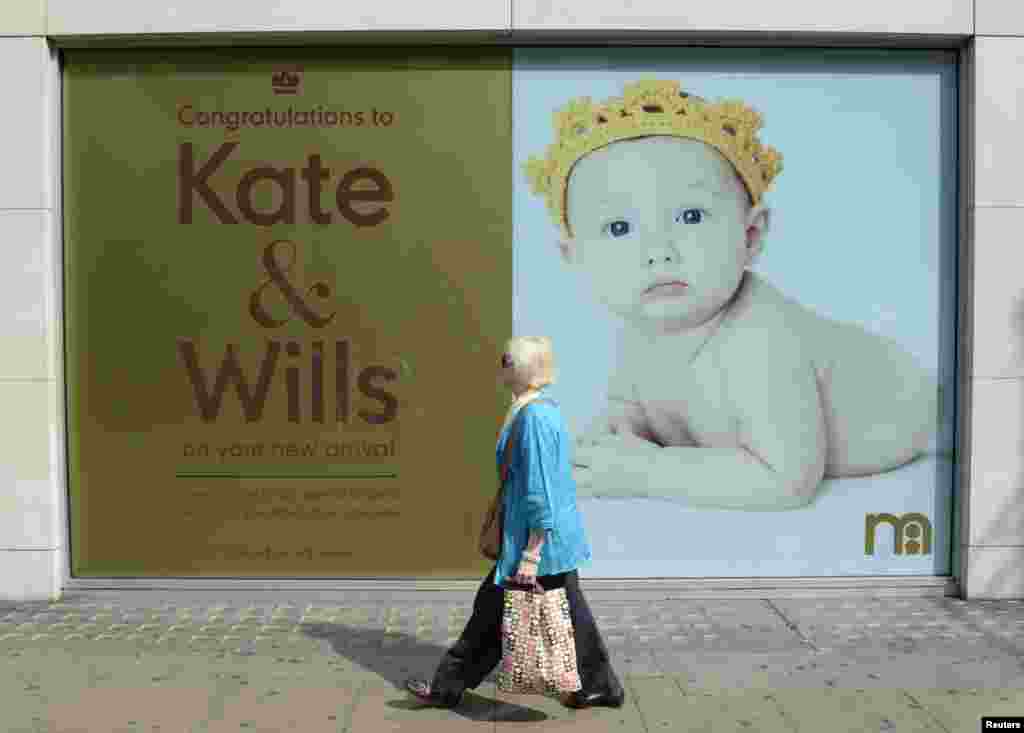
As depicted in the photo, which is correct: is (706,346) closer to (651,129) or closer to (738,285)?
(738,285)

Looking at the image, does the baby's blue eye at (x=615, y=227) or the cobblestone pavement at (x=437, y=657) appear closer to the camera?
the cobblestone pavement at (x=437, y=657)

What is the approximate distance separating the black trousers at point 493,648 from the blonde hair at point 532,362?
0.86 metres

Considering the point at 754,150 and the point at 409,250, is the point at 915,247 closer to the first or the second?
the point at 754,150

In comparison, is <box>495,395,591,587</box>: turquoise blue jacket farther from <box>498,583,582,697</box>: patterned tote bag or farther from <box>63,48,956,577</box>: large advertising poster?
<box>63,48,956,577</box>: large advertising poster

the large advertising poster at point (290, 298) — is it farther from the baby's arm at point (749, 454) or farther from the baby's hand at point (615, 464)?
the baby's arm at point (749, 454)

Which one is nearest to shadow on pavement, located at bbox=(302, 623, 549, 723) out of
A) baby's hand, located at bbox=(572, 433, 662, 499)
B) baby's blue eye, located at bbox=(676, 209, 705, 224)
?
baby's hand, located at bbox=(572, 433, 662, 499)

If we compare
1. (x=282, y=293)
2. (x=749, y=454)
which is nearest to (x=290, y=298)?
(x=282, y=293)

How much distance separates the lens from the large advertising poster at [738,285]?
6879mm

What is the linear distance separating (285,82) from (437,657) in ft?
12.3

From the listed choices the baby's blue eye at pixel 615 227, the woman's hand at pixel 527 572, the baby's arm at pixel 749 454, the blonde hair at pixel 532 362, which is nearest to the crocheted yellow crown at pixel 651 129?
the baby's blue eye at pixel 615 227

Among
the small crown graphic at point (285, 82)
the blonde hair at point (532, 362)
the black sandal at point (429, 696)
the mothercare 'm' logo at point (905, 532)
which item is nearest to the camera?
the blonde hair at point (532, 362)

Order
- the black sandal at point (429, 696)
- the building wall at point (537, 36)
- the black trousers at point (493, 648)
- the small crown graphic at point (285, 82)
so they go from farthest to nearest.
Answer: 1. the small crown graphic at point (285, 82)
2. the building wall at point (537, 36)
3. the black sandal at point (429, 696)
4. the black trousers at point (493, 648)

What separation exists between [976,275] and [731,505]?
2.12m

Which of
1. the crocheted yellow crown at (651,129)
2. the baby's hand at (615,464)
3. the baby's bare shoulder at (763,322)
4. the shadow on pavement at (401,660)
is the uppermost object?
the crocheted yellow crown at (651,129)
